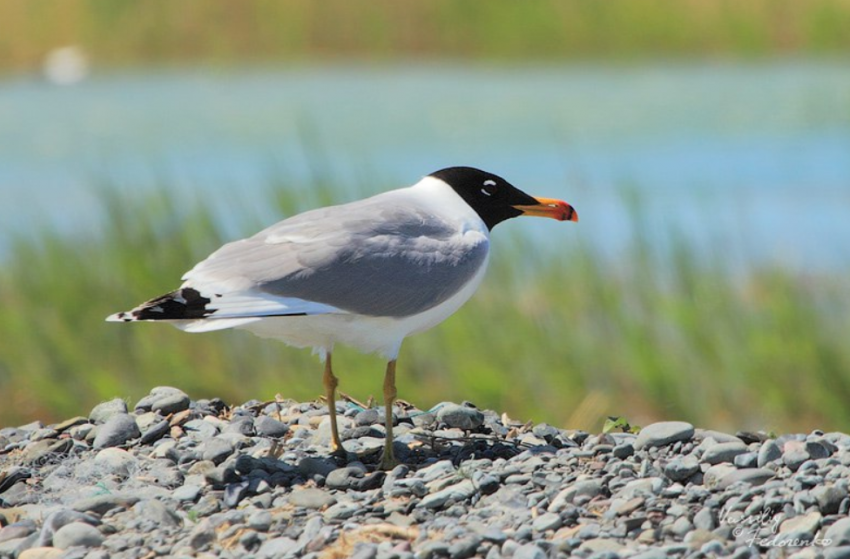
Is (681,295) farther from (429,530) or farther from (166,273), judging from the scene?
(429,530)

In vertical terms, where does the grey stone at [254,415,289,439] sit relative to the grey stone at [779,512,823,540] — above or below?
above

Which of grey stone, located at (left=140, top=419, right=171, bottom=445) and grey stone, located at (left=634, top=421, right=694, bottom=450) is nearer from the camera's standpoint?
grey stone, located at (left=634, top=421, right=694, bottom=450)

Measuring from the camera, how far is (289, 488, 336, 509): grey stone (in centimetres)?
450

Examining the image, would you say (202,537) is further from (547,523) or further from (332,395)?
(547,523)

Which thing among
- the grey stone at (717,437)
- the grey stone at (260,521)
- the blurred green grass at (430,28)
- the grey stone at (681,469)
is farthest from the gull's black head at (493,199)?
the blurred green grass at (430,28)

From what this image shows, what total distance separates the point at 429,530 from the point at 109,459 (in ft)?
5.04

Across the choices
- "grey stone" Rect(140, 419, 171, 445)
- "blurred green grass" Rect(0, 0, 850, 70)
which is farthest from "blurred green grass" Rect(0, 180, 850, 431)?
"blurred green grass" Rect(0, 0, 850, 70)

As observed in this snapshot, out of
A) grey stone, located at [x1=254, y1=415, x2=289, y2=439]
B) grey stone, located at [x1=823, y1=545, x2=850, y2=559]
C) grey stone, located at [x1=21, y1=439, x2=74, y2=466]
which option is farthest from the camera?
grey stone, located at [x1=254, y1=415, x2=289, y2=439]

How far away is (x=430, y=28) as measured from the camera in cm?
2447

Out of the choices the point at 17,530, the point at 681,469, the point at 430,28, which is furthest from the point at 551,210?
the point at 430,28

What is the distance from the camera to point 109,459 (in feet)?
16.6

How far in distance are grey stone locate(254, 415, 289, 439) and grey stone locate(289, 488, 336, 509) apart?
32.4 inches

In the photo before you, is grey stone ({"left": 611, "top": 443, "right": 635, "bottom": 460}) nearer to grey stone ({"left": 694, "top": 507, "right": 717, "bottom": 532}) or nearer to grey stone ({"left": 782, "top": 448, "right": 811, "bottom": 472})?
grey stone ({"left": 782, "top": 448, "right": 811, "bottom": 472})

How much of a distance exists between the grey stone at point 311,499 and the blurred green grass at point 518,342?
86.1 inches
